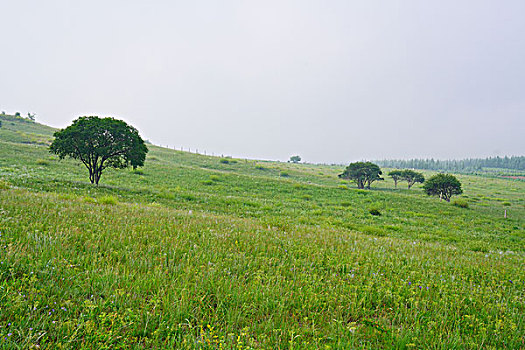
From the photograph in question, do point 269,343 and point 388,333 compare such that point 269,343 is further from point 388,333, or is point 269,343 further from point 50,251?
point 50,251

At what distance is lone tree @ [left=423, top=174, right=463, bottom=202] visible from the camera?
5078cm

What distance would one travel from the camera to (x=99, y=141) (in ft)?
65.3

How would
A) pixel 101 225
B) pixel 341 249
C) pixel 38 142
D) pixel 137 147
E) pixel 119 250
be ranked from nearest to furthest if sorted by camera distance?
pixel 119 250 < pixel 101 225 < pixel 341 249 < pixel 137 147 < pixel 38 142

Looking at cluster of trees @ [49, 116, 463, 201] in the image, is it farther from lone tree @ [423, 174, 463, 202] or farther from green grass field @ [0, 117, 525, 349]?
lone tree @ [423, 174, 463, 202]

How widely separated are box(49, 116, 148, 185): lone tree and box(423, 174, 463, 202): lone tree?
55648 mm

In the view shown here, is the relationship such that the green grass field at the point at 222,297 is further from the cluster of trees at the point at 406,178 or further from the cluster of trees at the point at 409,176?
the cluster of trees at the point at 409,176

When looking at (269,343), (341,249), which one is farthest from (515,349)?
(341,249)

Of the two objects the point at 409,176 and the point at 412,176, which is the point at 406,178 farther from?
the point at 412,176

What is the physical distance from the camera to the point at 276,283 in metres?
3.89

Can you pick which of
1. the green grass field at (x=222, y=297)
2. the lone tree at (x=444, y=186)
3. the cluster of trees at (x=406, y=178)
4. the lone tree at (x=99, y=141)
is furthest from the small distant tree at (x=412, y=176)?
the green grass field at (x=222, y=297)

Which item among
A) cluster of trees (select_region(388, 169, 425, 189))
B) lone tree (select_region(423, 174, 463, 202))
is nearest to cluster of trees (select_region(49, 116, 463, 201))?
lone tree (select_region(423, 174, 463, 202))

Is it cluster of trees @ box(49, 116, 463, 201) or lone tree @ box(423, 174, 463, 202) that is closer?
cluster of trees @ box(49, 116, 463, 201)

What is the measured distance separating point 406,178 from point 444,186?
31396 mm

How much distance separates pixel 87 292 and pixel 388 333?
371 cm
